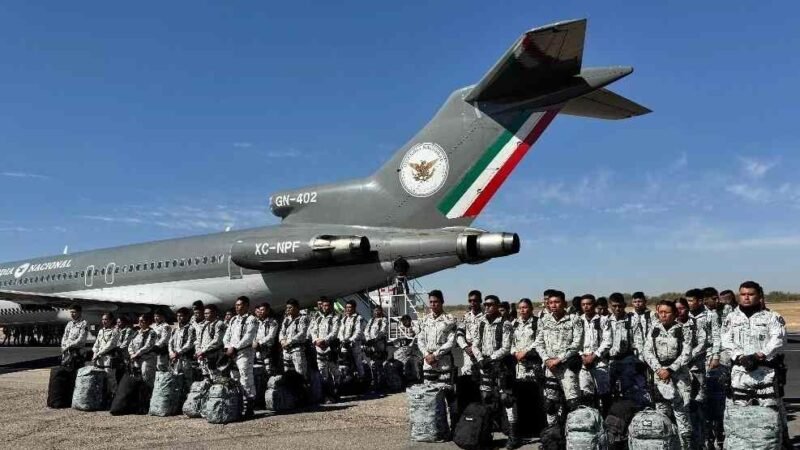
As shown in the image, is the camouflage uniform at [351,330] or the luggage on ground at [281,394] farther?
the camouflage uniform at [351,330]

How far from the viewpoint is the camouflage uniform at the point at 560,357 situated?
6812 mm

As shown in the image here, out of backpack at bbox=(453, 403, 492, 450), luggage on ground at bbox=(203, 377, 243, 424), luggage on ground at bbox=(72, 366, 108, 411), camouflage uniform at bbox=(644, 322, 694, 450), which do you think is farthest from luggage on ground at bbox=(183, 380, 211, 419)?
camouflage uniform at bbox=(644, 322, 694, 450)

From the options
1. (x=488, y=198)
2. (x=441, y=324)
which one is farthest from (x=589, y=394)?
(x=488, y=198)

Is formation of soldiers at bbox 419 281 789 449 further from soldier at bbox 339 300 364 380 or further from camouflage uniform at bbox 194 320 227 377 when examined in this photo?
camouflage uniform at bbox 194 320 227 377

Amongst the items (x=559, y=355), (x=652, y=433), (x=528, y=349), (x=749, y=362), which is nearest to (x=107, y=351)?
(x=528, y=349)

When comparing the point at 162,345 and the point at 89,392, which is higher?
the point at 162,345

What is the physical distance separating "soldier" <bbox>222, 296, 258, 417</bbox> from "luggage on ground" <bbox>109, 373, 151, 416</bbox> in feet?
5.30

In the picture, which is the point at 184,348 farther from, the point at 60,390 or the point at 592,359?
the point at 592,359

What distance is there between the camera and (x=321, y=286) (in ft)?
49.9

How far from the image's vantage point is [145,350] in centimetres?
1057

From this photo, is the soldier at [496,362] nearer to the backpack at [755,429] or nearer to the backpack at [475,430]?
the backpack at [475,430]

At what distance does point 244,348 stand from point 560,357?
16.0ft

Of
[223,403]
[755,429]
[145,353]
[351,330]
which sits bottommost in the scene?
[223,403]

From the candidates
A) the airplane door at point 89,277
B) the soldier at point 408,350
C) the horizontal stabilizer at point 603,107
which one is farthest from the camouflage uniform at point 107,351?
the airplane door at point 89,277
